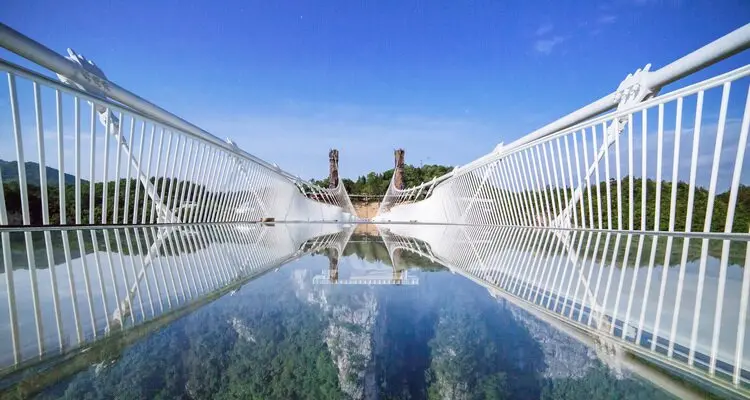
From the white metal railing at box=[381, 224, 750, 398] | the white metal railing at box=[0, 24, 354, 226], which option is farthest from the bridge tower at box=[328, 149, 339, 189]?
the white metal railing at box=[381, 224, 750, 398]

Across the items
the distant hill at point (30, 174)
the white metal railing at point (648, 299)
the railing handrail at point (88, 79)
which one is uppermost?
the railing handrail at point (88, 79)

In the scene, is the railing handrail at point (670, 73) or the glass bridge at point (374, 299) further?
the railing handrail at point (670, 73)

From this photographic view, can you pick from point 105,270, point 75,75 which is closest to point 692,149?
point 105,270

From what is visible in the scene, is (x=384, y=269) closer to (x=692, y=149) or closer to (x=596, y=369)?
(x=596, y=369)

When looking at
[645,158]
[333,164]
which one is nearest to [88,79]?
[645,158]

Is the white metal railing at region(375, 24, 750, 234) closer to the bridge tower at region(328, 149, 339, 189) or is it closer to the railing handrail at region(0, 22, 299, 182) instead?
the railing handrail at region(0, 22, 299, 182)

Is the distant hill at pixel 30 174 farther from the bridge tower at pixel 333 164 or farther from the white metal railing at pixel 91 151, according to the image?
the bridge tower at pixel 333 164

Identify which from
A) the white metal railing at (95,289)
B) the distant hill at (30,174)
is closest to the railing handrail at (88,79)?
the distant hill at (30,174)
